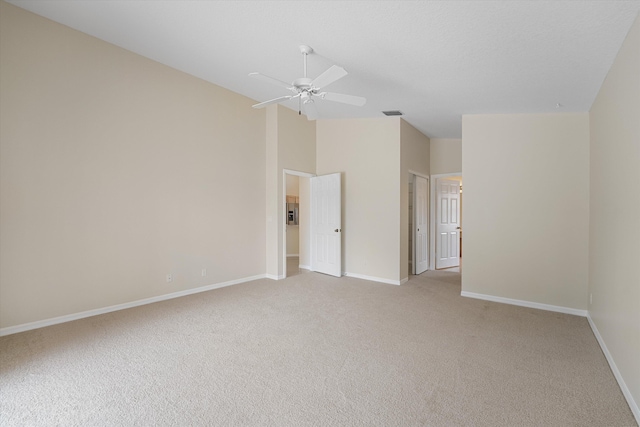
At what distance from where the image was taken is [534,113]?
13.9 feet

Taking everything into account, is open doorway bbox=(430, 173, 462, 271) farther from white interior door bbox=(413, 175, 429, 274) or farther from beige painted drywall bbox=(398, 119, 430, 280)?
beige painted drywall bbox=(398, 119, 430, 280)

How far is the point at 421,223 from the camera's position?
21.4ft

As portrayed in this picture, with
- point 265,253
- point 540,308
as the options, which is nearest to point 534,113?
point 540,308

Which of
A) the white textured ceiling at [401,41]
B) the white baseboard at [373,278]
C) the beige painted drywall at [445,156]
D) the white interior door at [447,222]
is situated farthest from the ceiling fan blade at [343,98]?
the white interior door at [447,222]

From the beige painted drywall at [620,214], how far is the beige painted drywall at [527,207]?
21.4 inches

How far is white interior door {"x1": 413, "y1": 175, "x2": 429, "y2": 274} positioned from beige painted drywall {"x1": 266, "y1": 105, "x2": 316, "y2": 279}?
2573 millimetres

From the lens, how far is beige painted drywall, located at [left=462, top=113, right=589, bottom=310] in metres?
4.01

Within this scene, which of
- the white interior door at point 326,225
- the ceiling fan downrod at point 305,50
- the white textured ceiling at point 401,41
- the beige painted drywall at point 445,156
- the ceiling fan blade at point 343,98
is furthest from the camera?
the beige painted drywall at point 445,156

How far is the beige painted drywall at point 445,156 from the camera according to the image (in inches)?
260

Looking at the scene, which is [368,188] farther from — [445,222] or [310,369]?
[310,369]

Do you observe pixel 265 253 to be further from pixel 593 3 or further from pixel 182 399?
pixel 593 3

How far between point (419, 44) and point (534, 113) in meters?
2.39

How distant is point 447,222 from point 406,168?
215 centimetres

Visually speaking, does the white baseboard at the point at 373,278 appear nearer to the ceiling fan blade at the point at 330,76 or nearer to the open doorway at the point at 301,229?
the open doorway at the point at 301,229
